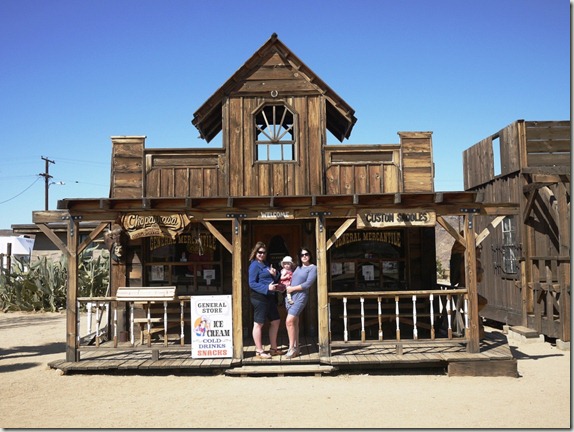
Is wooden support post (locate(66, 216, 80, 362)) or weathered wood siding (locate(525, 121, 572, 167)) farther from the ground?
weathered wood siding (locate(525, 121, 572, 167))

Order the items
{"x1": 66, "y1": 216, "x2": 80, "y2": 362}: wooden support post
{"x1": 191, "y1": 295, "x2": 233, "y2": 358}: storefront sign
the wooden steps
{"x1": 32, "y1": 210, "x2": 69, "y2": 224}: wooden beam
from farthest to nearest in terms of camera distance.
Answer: {"x1": 32, "y1": 210, "x2": 69, "y2": 224}: wooden beam, {"x1": 66, "y1": 216, "x2": 80, "y2": 362}: wooden support post, {"x1": 191, "y1": 295, "x2": 233, "y2": 358}: storefront sign, the wooden steps

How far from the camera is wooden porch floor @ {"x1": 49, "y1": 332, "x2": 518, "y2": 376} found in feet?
30.0

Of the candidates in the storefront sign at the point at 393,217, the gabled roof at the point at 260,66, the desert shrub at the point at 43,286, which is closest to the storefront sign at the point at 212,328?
the storefront sign at the point at 393,217

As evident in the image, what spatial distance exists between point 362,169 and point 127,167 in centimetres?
488

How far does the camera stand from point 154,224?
9.61 m

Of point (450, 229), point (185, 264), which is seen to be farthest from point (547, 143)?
point (185, 264)

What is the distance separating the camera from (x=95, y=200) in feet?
31.4

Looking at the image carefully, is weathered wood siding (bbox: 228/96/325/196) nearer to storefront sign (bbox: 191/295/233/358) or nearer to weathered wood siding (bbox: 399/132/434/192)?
weathered wood siding (bbox: 399/132/434/192)

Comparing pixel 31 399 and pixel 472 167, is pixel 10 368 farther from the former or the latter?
pixel 472 167

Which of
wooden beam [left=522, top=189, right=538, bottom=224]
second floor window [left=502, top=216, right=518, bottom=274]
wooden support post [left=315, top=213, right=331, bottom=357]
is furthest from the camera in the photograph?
second floor window [left=502, top=216, right=518, bottom=274]

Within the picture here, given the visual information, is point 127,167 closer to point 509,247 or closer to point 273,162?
point 273,162

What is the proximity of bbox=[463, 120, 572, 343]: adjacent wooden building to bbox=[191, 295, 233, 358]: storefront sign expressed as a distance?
6.21 metres

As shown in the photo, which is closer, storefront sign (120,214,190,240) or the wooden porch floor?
the wooden porch floor

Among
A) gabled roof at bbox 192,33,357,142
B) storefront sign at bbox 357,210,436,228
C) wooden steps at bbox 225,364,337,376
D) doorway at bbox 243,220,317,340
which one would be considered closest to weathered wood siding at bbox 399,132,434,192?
gabled roof at bbox 192,33,357,142
